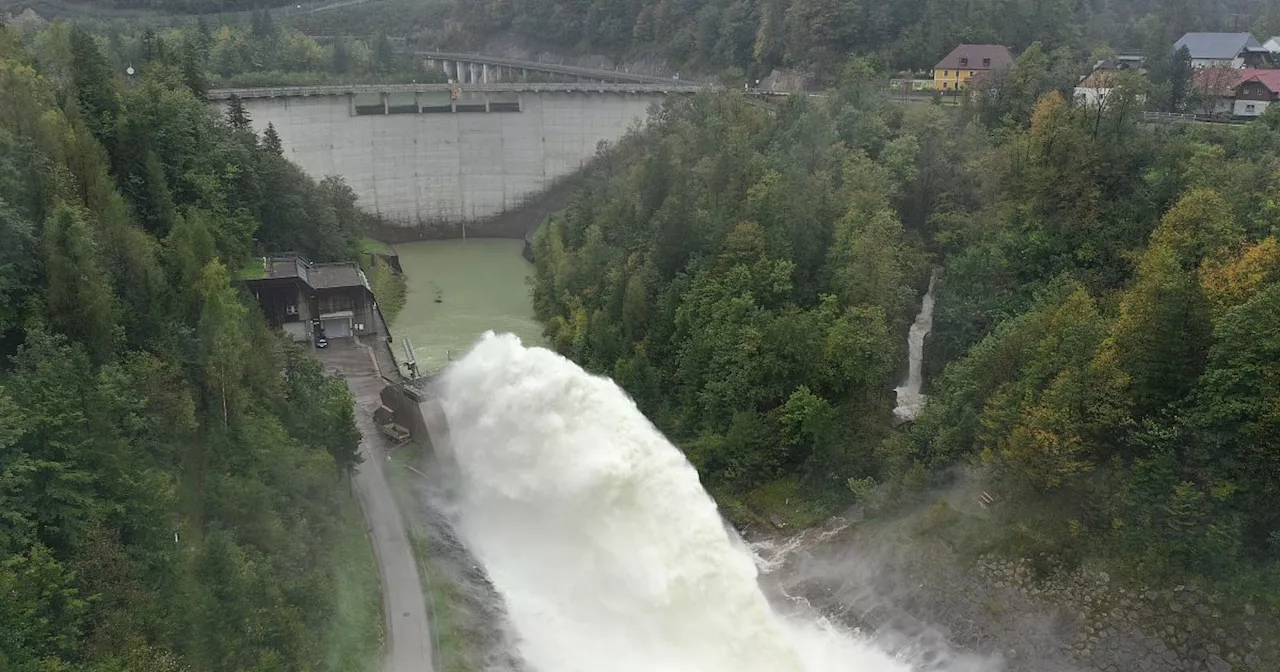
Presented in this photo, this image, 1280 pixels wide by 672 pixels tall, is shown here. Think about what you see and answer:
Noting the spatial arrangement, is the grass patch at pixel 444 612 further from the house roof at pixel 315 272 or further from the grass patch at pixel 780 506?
the house roof at pixel 315 272

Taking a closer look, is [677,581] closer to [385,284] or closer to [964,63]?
[385,284]

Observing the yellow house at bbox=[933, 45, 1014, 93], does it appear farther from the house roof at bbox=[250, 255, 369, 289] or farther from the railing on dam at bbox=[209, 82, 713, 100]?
the house roof at bbox=[250, 255, 369, 289]

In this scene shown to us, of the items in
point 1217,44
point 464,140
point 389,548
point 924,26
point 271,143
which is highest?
point 924,26

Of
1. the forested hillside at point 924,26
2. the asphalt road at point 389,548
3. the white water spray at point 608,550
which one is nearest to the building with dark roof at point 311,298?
the asphalt road at point 389,548

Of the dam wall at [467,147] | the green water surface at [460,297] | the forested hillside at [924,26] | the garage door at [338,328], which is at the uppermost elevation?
the forested hillside at [924,26]

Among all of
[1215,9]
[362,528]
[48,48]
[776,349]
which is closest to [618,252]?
[776,349]

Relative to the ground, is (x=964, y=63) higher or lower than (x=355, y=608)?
higher

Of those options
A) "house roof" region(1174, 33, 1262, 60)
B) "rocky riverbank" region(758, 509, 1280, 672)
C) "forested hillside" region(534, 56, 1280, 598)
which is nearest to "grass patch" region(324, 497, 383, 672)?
"rocky riverbank" region(758, 509, 1280, 672)

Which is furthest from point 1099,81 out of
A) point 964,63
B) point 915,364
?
point 964,63
